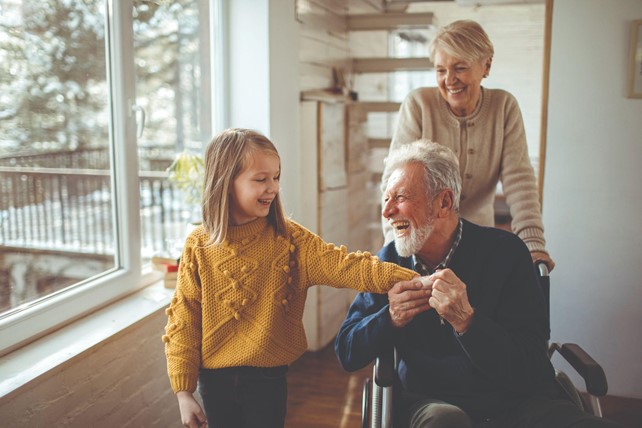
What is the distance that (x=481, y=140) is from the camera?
7.57ft

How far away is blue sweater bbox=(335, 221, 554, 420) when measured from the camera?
1689mm

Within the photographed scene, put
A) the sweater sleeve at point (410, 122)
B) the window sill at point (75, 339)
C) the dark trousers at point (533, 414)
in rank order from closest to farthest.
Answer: the dark trousers at point (533, 414) → the window sill at point (75, 339) → the sweater sleeve at point (410, 122)

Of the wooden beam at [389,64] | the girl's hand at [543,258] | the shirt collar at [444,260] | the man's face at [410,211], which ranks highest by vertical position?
the wooden beam at [389,64]

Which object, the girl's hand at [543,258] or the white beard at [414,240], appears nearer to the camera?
the white beard at [414,240]

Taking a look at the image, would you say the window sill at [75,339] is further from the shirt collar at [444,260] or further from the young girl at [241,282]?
the shirt collar at [444,260]

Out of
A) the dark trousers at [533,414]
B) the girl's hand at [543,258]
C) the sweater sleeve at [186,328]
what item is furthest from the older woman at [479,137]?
the sweater sleeve at [186,328]

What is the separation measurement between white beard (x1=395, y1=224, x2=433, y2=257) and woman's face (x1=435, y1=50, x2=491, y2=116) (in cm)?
68

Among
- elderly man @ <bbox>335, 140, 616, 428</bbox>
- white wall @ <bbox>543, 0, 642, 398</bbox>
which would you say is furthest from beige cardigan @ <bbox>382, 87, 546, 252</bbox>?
white wall @ <bbox>543, 0, 642, 398</bbox>

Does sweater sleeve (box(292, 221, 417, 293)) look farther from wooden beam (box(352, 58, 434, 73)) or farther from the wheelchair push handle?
wooden beam (box(352, 58, 434, 73))

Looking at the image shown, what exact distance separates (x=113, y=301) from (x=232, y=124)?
1161 millimetres

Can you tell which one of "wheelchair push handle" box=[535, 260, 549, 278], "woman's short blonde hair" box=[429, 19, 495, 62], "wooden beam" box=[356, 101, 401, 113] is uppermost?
"woman's short blonde hair" box=[429, 19, 495, 62]

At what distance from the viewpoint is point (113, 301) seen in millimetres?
2402

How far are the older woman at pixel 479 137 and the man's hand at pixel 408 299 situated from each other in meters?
0.74

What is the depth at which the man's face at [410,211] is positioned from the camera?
1.75m
